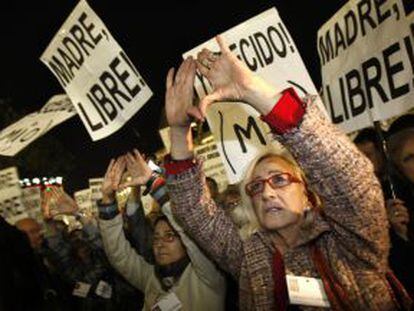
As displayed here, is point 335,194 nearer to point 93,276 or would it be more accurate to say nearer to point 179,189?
point 179,189

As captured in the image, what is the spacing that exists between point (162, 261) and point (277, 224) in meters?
1.41

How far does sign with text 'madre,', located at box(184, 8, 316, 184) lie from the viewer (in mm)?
3535

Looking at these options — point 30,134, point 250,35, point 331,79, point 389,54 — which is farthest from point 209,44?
point 30,134

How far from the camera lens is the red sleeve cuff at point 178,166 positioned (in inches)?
105

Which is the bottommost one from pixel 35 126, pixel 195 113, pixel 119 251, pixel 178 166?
pixel 119 251

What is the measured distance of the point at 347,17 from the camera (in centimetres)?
374

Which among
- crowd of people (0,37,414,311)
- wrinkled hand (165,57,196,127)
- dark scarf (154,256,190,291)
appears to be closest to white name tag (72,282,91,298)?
crowd of people (0,37,414,311)

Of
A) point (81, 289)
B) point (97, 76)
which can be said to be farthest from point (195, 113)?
point (81, 289)

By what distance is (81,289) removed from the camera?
17.2 feet

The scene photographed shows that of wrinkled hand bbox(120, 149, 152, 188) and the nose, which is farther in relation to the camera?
wrinkled hand bbox(120, 149, 152, 188)

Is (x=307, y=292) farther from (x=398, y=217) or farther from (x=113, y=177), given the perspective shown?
(x=113, y=177)

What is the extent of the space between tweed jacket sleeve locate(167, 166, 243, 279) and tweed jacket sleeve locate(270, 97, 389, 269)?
64 centimetres

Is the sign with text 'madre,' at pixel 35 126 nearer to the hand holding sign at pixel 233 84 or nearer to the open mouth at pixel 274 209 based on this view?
the hand holding sign at pixel 233 84

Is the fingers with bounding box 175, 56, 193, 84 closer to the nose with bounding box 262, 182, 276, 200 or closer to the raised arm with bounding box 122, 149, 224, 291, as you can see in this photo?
the nose with bounding box 262, 182, 276, 200
